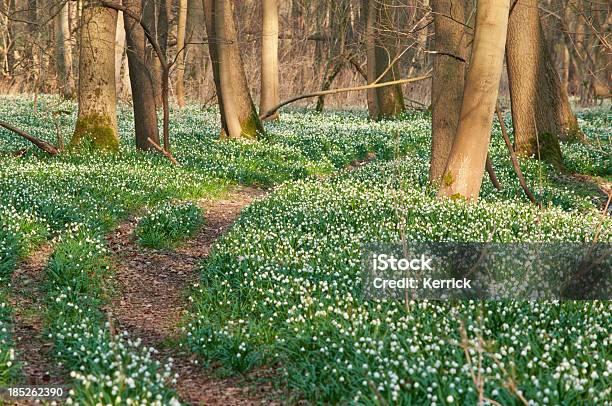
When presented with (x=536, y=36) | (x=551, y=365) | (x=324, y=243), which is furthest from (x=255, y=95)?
(x=551, y=365)

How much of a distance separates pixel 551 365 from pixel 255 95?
3695 centimetres

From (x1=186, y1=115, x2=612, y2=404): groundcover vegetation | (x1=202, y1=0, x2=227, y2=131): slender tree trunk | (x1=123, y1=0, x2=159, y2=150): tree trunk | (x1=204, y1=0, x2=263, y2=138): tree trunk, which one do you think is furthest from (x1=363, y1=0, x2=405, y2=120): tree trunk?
(x1=186, y1=115, x2=612, y2=404): groundcover vegetation

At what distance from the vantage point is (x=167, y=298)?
26.8 feet

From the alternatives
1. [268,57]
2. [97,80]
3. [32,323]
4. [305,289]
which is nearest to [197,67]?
[268,57]

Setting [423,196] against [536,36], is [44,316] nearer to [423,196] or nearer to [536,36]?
[423,196]

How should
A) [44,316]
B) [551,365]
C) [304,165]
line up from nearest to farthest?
1. [551,365]
2. [44,316]
3. [304,165]

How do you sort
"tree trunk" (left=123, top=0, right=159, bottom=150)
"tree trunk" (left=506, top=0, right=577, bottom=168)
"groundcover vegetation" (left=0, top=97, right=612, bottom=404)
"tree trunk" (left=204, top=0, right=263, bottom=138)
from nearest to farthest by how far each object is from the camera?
"groundcover vegetation" (left=0, top=97, right=612, bottom=404) < "tree trunk" (left=123, top=0, right=159, bottom=150) < "tree trunk" (left=506, top=0, right=577, bottom=168) < "tree trunk" (left=204, top=0, right=263, bottom=138)

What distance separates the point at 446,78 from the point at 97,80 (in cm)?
747

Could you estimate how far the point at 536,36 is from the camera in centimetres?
1741

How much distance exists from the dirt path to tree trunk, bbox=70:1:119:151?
479 centimetres

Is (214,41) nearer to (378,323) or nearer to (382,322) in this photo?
(382,322)

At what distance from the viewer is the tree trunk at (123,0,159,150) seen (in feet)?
54.4

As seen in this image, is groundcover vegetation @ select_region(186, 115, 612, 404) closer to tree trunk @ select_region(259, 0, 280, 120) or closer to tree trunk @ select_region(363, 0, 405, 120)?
tree trunk @ select_region(259, 0, 280, 120)

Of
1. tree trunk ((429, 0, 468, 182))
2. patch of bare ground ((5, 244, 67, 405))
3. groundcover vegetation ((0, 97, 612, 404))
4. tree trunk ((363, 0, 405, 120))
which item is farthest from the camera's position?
tree trunk ((363, 0, 405, 120))
